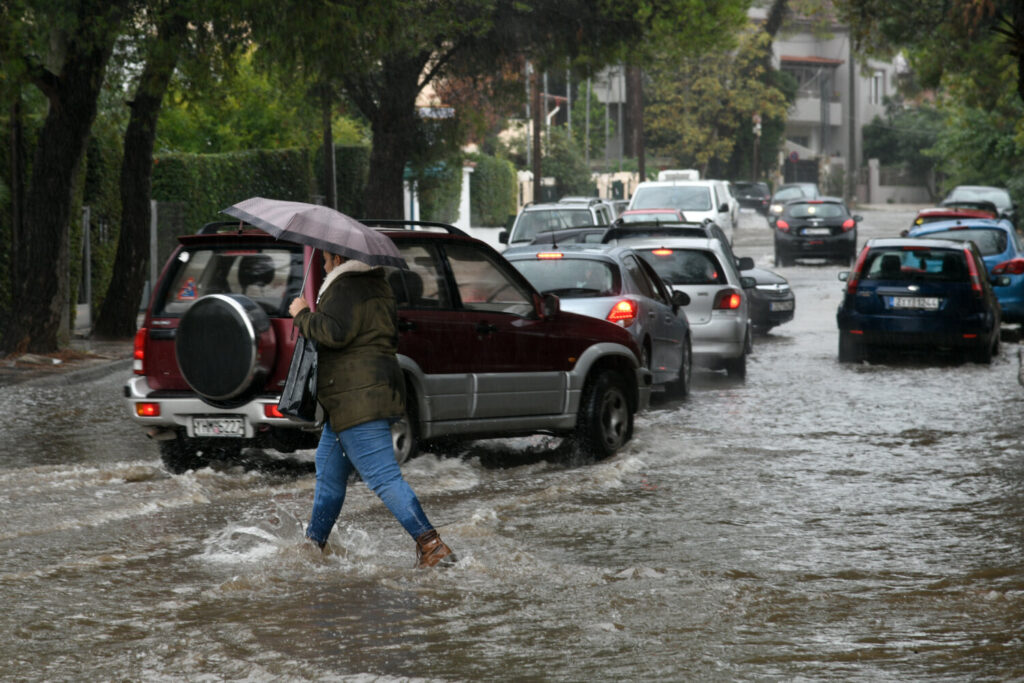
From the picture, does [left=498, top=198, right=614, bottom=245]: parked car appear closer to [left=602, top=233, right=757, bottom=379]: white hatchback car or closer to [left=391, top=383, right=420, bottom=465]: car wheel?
[left=602, top=233, right=757, bottom=379]: white hatchback car

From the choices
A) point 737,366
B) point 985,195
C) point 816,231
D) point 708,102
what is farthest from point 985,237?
point 708,102

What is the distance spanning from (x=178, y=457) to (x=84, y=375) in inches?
271

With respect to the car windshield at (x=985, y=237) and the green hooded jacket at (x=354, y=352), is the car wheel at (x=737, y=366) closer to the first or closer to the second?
the car windshield at (x=985, y=237)

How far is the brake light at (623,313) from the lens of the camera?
520 inches

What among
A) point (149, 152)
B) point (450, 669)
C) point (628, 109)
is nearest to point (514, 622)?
point (450, 669)

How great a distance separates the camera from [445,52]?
28531 mm

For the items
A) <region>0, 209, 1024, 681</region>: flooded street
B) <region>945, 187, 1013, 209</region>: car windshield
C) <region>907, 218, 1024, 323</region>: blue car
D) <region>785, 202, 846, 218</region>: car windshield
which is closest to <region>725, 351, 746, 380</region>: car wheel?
<region>0, 209, 1024, 681</region>: flooded street

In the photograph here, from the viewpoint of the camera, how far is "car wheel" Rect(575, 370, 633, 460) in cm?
1126

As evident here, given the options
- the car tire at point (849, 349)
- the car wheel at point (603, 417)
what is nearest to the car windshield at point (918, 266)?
the car tire at point (849, 349)

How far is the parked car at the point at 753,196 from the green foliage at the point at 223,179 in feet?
113

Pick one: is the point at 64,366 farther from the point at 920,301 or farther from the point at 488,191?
the point at 488,191

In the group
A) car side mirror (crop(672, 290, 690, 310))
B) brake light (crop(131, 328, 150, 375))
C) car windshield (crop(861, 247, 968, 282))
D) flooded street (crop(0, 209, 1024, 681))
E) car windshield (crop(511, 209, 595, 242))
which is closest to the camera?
flooded street (crop(0, 209, 1024, 681))

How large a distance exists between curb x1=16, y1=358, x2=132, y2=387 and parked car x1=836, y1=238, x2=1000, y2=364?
28.2ft

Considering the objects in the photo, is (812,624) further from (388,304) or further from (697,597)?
(388,304)
